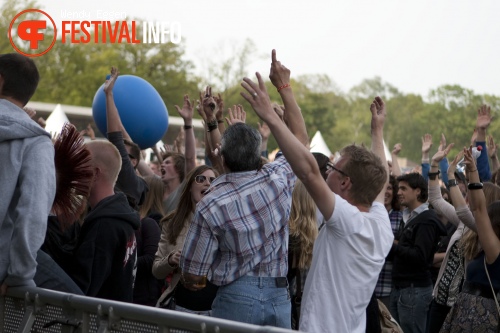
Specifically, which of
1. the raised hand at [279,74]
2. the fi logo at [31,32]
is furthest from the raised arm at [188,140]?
the fi logo at [31,32]

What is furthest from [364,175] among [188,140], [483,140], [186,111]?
[483,140]

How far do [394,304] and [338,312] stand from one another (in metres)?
4.78

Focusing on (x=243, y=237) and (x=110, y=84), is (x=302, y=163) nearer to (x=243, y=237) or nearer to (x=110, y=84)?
(x=243, y=237)

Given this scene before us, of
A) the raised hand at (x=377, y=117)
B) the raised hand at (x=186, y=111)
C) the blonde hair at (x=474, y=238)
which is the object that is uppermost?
the raised hand at (x=186, y=111)

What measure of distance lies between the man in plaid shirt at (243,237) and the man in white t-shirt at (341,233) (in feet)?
1.22

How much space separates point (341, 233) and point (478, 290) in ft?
7.91

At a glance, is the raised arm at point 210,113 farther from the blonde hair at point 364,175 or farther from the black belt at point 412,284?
the black belt at point 412,284

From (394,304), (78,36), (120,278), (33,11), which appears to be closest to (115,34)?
(78,36)

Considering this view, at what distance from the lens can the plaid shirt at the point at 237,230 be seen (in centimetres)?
458

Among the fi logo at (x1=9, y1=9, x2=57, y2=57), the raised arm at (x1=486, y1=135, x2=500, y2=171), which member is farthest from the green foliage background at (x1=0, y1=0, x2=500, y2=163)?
the raised arm at (x1=486, y1=135, x2=500, y2=171)

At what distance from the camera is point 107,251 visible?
4.66 metres

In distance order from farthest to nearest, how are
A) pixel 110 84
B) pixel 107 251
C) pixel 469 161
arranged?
pixel 110 84
pixel 469 161
pixel 107 251

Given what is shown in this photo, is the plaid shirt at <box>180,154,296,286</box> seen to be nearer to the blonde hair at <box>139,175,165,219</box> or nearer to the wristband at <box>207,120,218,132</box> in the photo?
the wristband at <box>207,120,218,132</box>

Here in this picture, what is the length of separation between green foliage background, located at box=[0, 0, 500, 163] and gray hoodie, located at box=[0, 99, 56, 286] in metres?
38.2
